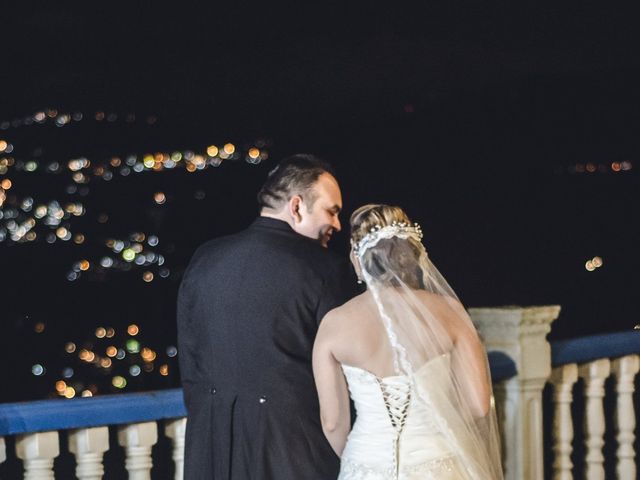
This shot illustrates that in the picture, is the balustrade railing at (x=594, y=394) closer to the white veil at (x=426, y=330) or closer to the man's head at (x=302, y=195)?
the white veil at (x=426, y=330)

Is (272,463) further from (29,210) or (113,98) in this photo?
(113,98)

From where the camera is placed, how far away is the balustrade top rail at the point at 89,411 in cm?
299

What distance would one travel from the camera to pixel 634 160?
31.5 metres

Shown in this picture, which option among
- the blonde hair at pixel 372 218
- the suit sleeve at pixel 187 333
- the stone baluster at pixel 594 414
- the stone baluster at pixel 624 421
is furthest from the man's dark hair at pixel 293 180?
the stone baluster at pixel 624 421

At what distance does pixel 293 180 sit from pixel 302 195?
5 centimetres

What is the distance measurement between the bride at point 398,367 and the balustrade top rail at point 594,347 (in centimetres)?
105

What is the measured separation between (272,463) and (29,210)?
3359 centimetres

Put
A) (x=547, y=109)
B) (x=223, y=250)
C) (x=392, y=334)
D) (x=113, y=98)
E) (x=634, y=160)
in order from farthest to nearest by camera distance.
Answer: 1. (x=113, y=98)
2. (x=547, y=109)
3. (x=634, y=160)
4. (x=223, y=250)
5. (x=392, y=334)

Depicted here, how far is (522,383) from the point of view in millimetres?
3955

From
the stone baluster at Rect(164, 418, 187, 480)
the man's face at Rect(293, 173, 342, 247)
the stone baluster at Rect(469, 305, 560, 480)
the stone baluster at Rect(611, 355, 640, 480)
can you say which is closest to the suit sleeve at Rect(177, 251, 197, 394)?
the stone baluster at Rect(164, 418, 187, 480)

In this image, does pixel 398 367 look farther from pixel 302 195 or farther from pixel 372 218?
pixel 302 195

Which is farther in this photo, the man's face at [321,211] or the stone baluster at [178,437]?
the stone baluster at [178,437]

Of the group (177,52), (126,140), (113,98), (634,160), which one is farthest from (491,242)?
(113,98)

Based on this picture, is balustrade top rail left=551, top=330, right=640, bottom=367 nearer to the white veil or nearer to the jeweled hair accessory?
the white veil
